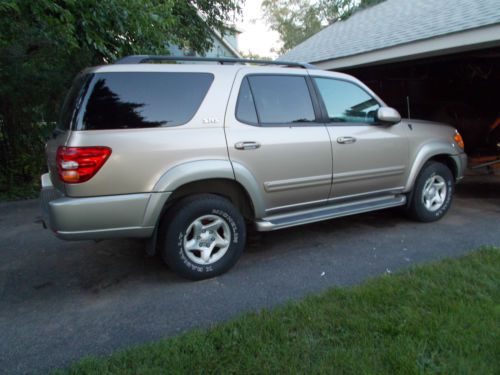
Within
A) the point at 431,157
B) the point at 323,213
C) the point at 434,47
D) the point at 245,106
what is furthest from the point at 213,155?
the point at 434,47

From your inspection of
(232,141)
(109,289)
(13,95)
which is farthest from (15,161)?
(232,141)

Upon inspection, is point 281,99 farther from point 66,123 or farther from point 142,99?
point 66,123

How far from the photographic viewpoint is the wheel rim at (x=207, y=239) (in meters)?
3.49

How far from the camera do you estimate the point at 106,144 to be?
3.00 m

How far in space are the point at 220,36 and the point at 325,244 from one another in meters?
11.2

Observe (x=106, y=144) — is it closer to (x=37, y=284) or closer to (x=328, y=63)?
(x=37, y=284)

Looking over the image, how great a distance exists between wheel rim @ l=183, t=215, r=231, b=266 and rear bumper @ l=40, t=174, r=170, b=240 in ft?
1.26

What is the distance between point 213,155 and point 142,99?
2.48ft

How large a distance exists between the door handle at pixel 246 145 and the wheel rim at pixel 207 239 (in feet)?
2.19

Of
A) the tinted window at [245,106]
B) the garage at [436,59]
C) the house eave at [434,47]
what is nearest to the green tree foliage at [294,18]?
the garage at [436,59]

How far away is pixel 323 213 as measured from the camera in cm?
417

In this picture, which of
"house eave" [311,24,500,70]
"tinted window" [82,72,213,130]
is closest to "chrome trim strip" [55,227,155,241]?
"tinted window" [82,72,213,130]

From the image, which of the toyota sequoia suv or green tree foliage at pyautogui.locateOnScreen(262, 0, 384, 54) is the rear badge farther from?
green tree foliage at pyautogui.locateOnScreen(262, 0, 384, 54)

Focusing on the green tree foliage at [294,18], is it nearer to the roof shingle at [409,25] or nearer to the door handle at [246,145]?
the roof shingle at [409,25]
